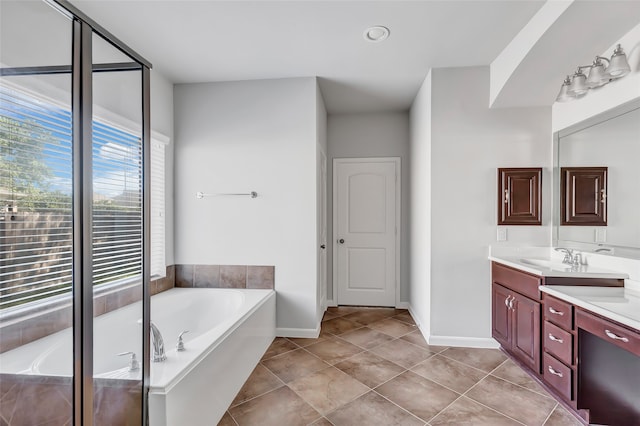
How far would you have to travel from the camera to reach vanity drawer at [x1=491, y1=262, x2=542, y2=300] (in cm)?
231

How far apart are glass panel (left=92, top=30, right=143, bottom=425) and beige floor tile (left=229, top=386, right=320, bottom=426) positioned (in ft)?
2.38

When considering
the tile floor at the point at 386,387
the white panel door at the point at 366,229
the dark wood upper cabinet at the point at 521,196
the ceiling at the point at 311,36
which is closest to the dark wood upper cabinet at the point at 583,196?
the dark wood upper cabinet at the point at 521,196

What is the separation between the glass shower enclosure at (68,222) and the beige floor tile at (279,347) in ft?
4.71

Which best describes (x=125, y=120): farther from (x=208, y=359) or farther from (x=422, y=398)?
(x=422, y=398)

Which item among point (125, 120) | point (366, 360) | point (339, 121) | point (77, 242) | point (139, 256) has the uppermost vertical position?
point (339, 121)

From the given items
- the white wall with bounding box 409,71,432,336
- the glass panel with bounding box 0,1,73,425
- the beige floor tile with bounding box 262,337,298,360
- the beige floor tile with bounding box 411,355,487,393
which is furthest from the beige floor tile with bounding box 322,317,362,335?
the glass panel with bounding box 0,1,73,425

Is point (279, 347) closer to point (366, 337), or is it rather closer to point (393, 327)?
point (366, 337)

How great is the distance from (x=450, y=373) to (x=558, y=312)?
92 cm

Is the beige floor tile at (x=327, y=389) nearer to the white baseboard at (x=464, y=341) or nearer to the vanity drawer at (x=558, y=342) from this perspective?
the white baseboard at (x=464, y=341)

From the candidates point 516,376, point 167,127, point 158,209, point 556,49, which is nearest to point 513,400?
point 516,376

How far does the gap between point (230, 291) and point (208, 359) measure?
1321mm

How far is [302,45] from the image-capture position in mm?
2541

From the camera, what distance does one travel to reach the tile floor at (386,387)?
195 centimetres

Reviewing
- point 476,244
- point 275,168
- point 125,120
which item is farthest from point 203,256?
point 476,244
